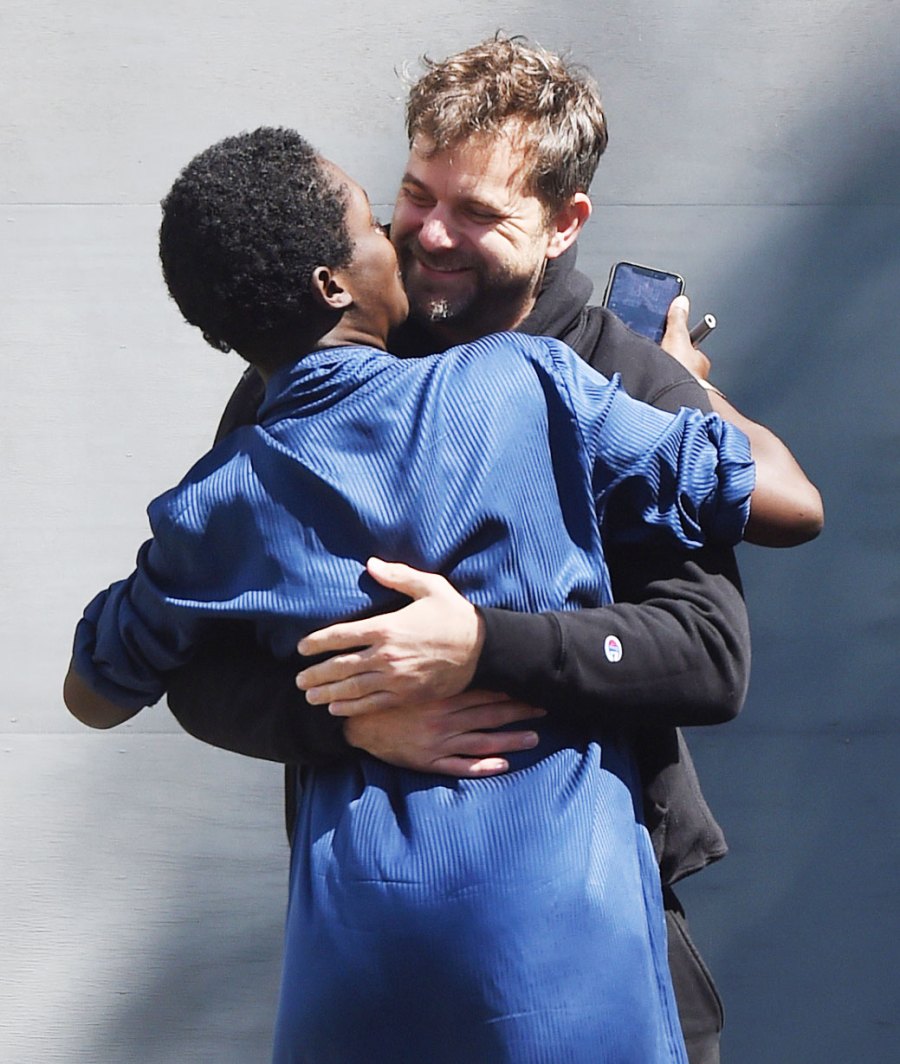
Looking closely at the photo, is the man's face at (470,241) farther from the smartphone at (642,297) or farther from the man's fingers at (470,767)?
the man's fingers at (470,767)

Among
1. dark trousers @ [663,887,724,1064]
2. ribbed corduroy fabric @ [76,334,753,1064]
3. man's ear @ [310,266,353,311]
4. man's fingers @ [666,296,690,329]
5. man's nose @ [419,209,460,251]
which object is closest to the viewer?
ribbed corduroy fabric @ [76,334,753,1064]

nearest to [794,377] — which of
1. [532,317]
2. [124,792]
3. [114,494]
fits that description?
[532,317]

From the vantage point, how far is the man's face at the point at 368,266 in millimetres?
1693

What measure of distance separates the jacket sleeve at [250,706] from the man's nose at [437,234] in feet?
1.83

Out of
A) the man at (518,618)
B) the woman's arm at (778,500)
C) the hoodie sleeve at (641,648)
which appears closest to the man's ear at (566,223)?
the man at (518,618)

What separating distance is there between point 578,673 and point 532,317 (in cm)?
57

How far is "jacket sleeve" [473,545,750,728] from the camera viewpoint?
1580 millimetres

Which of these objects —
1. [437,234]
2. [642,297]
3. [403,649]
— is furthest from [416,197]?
[403,649]

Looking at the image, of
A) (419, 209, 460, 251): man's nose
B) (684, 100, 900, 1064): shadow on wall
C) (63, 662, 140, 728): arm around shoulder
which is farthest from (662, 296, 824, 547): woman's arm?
(684, 100, 900, 1064): shadow on wall

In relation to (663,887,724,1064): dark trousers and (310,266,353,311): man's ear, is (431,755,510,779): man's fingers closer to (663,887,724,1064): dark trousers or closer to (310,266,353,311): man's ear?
(663,887,724,1064): dark trousers

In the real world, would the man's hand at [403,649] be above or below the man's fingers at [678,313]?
below

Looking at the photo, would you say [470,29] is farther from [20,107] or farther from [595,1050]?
[595,1050]

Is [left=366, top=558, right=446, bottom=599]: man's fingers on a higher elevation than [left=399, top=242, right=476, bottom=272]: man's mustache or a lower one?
lower

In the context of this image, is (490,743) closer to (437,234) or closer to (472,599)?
(472,599)
